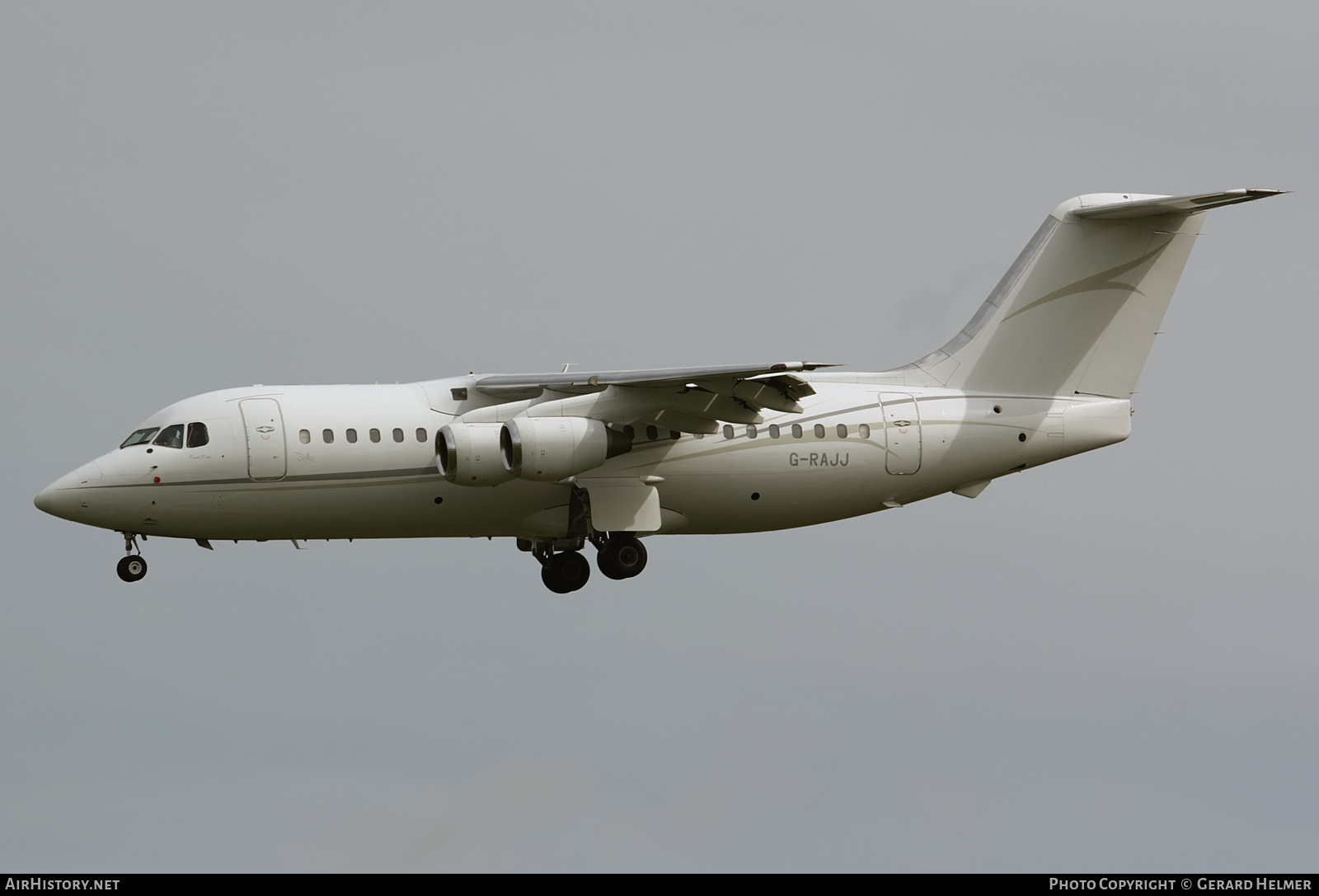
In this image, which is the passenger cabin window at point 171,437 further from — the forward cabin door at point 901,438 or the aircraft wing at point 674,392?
the forward cabin door at point 901,438

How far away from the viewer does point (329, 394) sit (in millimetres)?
21312

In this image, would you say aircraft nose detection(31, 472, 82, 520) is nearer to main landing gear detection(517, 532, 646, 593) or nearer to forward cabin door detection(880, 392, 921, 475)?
main landing gear detection(517, 532, 646, 593)

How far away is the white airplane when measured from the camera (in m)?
20.6

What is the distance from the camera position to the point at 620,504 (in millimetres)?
21516

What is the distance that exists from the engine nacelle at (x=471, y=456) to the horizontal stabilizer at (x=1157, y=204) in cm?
823

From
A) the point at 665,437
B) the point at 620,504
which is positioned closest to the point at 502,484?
the point at 620,504

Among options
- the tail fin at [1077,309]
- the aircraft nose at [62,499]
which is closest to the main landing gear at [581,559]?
the tail fin at [1077,309]

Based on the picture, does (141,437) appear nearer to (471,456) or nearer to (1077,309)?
(471,456)

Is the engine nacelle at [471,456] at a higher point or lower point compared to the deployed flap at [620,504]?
higher

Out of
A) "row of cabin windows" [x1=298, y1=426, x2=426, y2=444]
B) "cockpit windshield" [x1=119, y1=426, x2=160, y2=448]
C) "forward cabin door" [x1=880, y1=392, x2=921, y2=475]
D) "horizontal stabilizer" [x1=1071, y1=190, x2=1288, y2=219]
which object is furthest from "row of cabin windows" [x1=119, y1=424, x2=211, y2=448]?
"horizontal stabilizer" [x1=1071, y1=190, x2=1288, y2=219]

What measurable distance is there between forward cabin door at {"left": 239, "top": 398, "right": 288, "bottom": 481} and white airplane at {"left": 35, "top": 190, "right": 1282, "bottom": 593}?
0.8 inches

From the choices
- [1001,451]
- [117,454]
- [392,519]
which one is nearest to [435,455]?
[392,519]

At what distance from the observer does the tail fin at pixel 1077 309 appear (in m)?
23.2

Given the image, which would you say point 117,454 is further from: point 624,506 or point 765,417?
point 765,417
